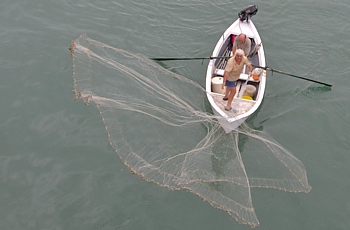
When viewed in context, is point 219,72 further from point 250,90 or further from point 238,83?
point 250,90

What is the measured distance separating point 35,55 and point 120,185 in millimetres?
6025

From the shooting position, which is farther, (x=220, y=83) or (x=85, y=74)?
(x=220, y=83)

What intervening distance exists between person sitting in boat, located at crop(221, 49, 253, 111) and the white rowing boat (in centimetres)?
33

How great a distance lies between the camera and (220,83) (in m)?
10.9

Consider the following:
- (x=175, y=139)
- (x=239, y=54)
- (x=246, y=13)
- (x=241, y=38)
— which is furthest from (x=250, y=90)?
(x=246, y=13)

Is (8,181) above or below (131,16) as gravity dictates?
below

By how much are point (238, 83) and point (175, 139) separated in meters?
3.70

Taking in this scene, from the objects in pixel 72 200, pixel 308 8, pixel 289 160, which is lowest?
pixel 72 200

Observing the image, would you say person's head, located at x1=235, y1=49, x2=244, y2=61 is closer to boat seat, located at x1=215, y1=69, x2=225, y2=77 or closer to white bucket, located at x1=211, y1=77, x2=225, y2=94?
white bucket, located at x1=211, y1=77, x2=225, y2=94

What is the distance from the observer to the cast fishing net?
7613mm

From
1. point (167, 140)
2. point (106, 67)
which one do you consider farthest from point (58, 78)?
point (167, 140)

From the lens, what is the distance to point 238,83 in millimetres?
11516

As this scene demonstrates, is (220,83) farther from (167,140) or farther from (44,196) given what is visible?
(44,196)

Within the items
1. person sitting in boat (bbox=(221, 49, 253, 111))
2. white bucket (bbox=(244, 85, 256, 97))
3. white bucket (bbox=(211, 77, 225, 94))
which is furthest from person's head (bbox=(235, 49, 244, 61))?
white bucket (bbox=(244, 85, 256, 97))
